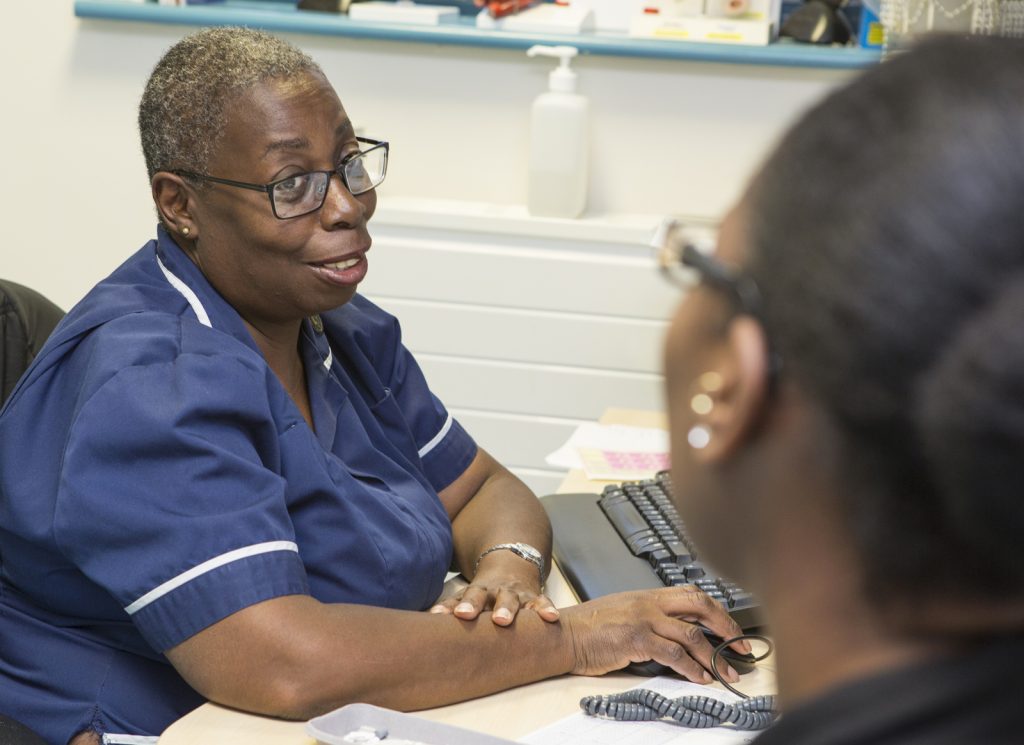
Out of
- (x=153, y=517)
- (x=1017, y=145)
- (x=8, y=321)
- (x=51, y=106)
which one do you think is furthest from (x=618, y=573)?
(x=51, y=106)

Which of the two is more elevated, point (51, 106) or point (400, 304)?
point (51, 106)

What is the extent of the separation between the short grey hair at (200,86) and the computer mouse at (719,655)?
0.68 metres

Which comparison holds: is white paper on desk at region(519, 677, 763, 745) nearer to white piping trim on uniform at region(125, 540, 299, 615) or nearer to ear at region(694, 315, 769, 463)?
white piping trim on uniform at region(125, 540, 299, 615)

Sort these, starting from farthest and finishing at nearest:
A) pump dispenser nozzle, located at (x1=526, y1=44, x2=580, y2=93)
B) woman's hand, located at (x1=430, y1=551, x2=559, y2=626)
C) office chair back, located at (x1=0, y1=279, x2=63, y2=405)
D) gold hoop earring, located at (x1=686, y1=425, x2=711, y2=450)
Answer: pump dispenser nozzle, located at (x1=526, y1=44, x2=580, y2=93)
office chair back, located at (x1=0, y1=279, x2=63, y2=405)
woman's hand, located at (x1=430, y1=551, x2=559, y2=626)
gold hoop earring, located at (x1=686, y1=425, x2=711, y2=450)

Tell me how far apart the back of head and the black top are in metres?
0.03

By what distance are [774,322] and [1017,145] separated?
114mm

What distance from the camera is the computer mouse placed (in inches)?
48.3

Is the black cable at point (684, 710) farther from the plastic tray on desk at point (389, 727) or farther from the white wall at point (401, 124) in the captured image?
the white wall at point (401, 124)

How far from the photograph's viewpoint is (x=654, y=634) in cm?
123

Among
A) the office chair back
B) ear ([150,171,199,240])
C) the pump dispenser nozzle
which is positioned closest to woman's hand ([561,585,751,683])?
ear ([150,171,199,240])

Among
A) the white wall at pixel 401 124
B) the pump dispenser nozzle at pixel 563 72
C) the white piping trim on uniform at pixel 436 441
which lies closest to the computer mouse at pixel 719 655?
the white piping trim on uniform at pixel 436 441

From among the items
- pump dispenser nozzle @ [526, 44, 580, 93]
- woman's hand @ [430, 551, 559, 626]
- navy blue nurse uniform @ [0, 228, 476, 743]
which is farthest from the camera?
pump dispenser nozzle @ [526, 44, 580, 93]

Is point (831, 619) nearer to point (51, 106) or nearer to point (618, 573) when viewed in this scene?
point (618, 573)

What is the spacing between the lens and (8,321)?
163cm
